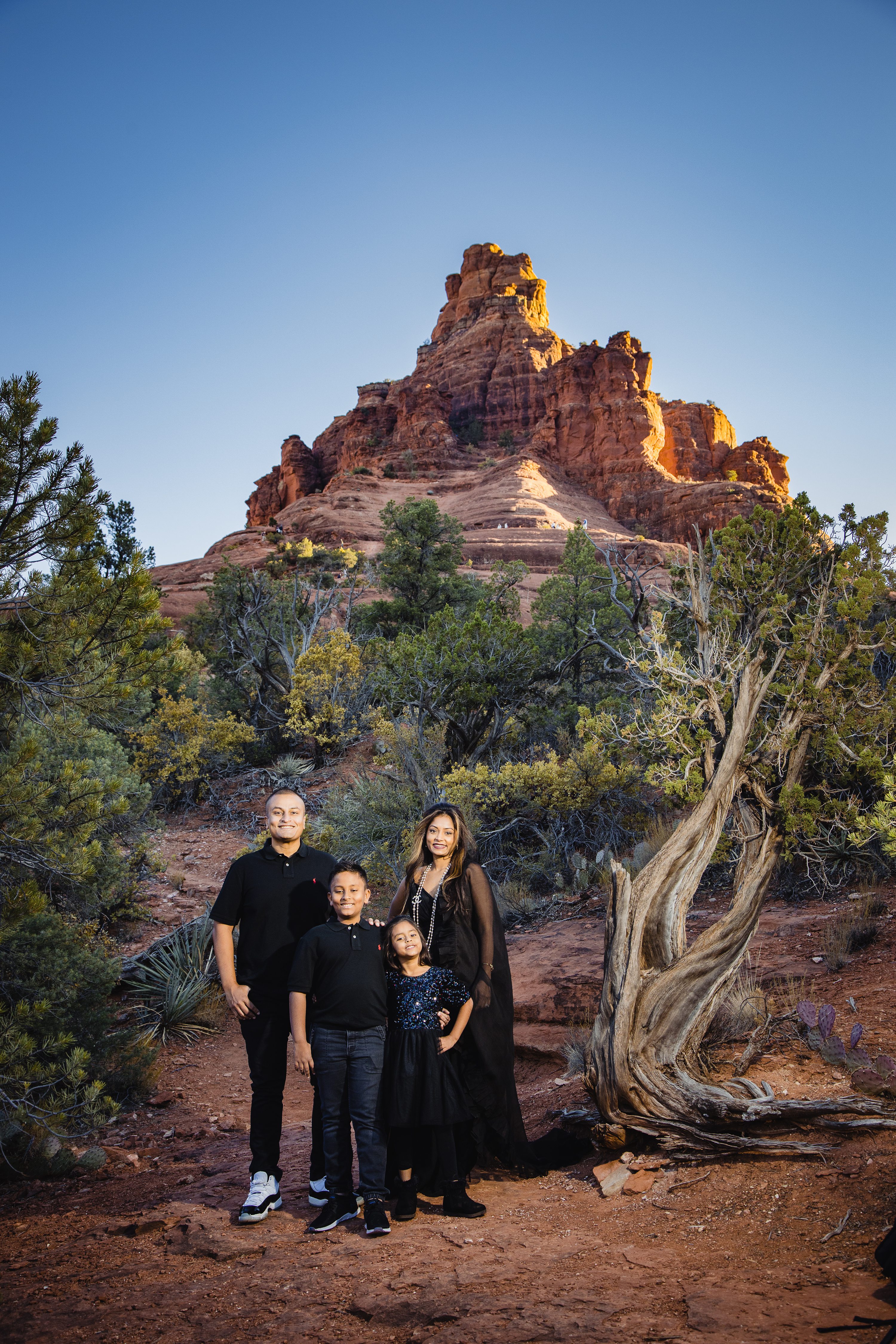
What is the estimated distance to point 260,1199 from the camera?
344 centimetres

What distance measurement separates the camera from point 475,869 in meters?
3.76

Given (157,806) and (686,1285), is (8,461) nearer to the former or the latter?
(686,1285)

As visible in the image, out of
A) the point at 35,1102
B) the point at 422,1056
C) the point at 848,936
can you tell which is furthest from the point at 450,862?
the point at 848,936

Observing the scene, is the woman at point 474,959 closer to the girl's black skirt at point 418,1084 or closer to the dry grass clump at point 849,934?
the girl's black skirt at point 418,1084

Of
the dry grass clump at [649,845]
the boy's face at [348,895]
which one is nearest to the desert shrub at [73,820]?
the boy's face at [348,895]

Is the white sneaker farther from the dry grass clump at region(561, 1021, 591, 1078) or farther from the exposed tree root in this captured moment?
the dry grass clump at region(561, 1021, 591, 1078)

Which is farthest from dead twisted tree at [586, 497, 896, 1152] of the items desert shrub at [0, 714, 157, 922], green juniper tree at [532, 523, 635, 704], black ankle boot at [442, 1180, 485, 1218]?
green juniper tree at [532, 523, 635, 704]

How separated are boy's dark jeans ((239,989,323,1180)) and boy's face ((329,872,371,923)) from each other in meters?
0.46

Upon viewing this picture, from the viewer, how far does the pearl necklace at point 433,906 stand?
369 cm

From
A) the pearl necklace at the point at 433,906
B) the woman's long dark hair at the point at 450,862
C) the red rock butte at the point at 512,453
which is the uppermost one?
the red rock butte at the point at 512,453

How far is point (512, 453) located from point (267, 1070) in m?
70.4

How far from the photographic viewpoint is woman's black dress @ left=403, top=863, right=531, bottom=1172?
11.8 ft

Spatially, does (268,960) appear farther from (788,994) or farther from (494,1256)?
(788,994)

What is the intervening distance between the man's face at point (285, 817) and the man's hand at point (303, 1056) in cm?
86
